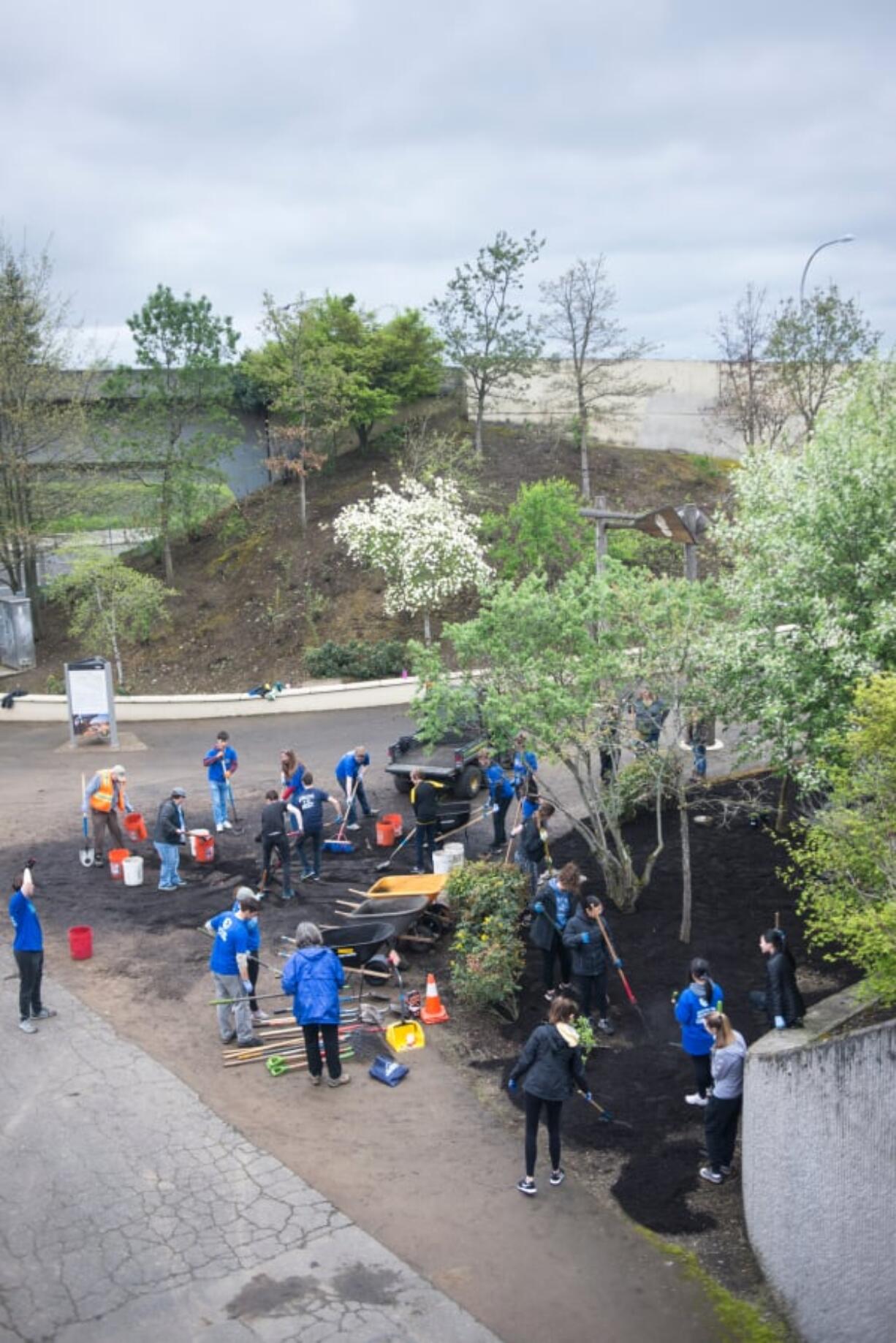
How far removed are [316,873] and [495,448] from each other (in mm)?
24210

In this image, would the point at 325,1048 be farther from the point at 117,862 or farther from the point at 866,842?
the point at 117,862

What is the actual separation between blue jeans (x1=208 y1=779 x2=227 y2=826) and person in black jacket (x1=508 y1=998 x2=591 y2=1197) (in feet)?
30.5

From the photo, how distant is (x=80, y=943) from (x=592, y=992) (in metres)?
5.82

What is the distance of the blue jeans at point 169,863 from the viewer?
14438 millimetres

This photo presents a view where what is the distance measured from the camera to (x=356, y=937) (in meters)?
12.0

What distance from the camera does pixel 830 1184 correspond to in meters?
6.99

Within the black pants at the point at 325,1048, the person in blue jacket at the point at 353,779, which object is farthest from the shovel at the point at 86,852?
the black pants at the point at 325,1048

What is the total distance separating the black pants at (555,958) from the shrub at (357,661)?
1462 cm

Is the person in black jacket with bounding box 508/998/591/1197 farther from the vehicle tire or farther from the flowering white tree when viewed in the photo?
the flowering white tree

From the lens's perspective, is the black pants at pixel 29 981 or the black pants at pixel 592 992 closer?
the black pants at pixel 29 981

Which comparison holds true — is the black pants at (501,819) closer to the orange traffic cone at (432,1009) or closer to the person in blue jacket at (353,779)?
the person in blue jacket at (353,779)

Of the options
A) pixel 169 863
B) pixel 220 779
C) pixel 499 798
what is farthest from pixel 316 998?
pixel 220 779

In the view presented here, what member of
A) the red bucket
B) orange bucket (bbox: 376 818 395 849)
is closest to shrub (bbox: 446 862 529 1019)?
orange bucket (bbox: 376 818 395 849)

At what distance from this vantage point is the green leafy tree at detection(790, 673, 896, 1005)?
739cm
